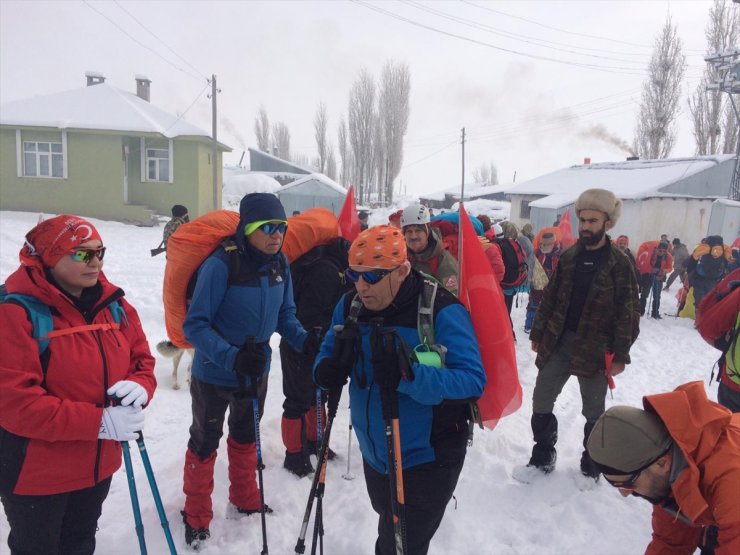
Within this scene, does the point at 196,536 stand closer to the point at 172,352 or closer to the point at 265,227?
the point at 265,227

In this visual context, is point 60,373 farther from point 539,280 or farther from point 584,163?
point 584,163

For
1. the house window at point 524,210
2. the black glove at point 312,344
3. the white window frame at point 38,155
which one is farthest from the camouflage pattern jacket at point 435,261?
the house window at point 524,210

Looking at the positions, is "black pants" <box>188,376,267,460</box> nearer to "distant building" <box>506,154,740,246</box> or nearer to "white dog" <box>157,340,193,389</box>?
"white dog" <box>157,340,193,389</box>

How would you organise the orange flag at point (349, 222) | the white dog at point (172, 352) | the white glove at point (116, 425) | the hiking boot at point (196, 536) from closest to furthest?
the white glove at point (116, 425)
the hiking boot at point (196, 536)
the orange flag at point (349, 222)
the white dog at point (172, 352)

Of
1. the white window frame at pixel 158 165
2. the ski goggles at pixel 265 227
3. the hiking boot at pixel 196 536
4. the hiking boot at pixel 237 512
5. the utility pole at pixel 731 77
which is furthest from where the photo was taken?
the white window frame at pixel 158 165

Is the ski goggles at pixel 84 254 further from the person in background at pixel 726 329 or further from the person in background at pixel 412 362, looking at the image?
the person in background at pixel 726 329

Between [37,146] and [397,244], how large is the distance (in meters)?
24.0

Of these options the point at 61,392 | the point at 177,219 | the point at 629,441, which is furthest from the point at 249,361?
the point at 177,219

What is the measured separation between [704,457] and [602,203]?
2.40 meters

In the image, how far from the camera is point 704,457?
1549 millimetres

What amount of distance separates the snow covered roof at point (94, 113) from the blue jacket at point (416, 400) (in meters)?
21.7

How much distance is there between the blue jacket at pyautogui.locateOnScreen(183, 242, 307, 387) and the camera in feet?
9.11

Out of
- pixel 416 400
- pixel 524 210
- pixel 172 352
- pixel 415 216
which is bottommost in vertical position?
pixel 172 352

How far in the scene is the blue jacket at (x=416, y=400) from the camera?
2.14 m
